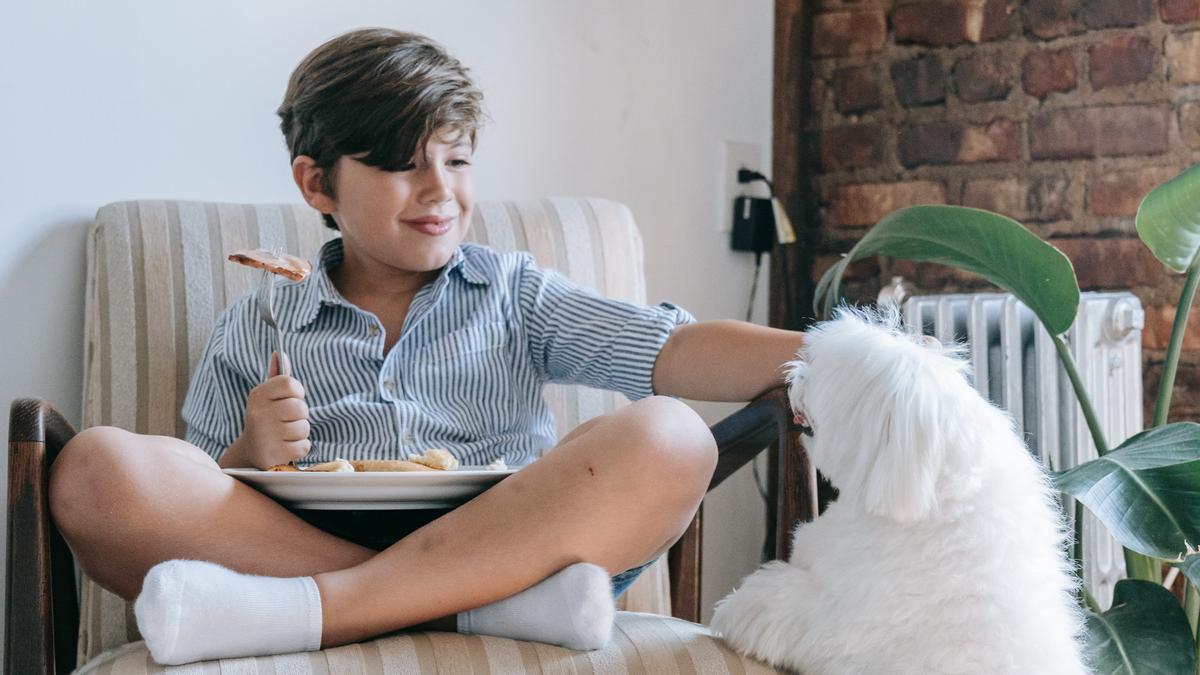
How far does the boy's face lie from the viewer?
136 cm

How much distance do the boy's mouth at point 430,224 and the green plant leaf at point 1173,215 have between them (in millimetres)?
720

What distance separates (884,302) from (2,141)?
3.87 feet

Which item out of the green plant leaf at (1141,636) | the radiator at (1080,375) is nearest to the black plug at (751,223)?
the radiator at (1080,375)

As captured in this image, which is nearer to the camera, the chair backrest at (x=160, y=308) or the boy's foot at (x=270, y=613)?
the boy's foot at (x=270, y=613)

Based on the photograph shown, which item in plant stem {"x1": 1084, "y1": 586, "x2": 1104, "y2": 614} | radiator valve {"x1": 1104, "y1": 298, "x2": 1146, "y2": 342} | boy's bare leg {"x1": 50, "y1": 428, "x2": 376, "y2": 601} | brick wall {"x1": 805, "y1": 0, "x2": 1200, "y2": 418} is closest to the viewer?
boy's bare leg {"x1": 50, "y1": 428, "x2": 376, "y2": 601}

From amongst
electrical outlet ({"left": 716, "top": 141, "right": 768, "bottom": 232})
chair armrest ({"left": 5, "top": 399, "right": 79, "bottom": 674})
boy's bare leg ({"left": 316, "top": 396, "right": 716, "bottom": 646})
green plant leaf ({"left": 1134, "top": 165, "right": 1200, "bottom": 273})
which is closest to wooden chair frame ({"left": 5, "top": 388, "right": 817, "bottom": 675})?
chair armrest ({"left": 5, "top": 399, "right": 79, "bottom": 674})

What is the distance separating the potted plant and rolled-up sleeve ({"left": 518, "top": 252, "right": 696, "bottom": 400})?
189 mm

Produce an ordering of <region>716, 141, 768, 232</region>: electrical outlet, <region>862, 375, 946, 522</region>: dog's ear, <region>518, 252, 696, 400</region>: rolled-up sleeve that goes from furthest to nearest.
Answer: <region>716, 141, 768, 232</region>: electrical outlet, <region>518, 252, 696, 400</region>: rolled-up sleeve, <region>862, 375, 946, 522</region>: dog's ear

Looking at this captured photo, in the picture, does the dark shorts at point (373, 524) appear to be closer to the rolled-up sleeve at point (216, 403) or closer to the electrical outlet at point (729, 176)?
the rolled-up sleeve at point (216, 403)

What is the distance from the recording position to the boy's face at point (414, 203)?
136 cm

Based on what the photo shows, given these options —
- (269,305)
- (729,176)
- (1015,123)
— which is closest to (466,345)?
(269,305)

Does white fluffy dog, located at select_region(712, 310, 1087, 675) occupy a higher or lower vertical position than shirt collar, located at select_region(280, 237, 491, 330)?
lower

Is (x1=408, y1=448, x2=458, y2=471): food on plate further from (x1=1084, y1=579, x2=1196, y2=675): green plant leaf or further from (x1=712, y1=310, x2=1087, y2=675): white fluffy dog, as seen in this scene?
(x1=1084, y1=579, x2=1196, y2=675): green plant leaf

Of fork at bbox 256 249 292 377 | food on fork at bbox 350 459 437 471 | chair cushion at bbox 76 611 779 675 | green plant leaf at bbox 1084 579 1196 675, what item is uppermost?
fork at bbox 256 249 292 377
